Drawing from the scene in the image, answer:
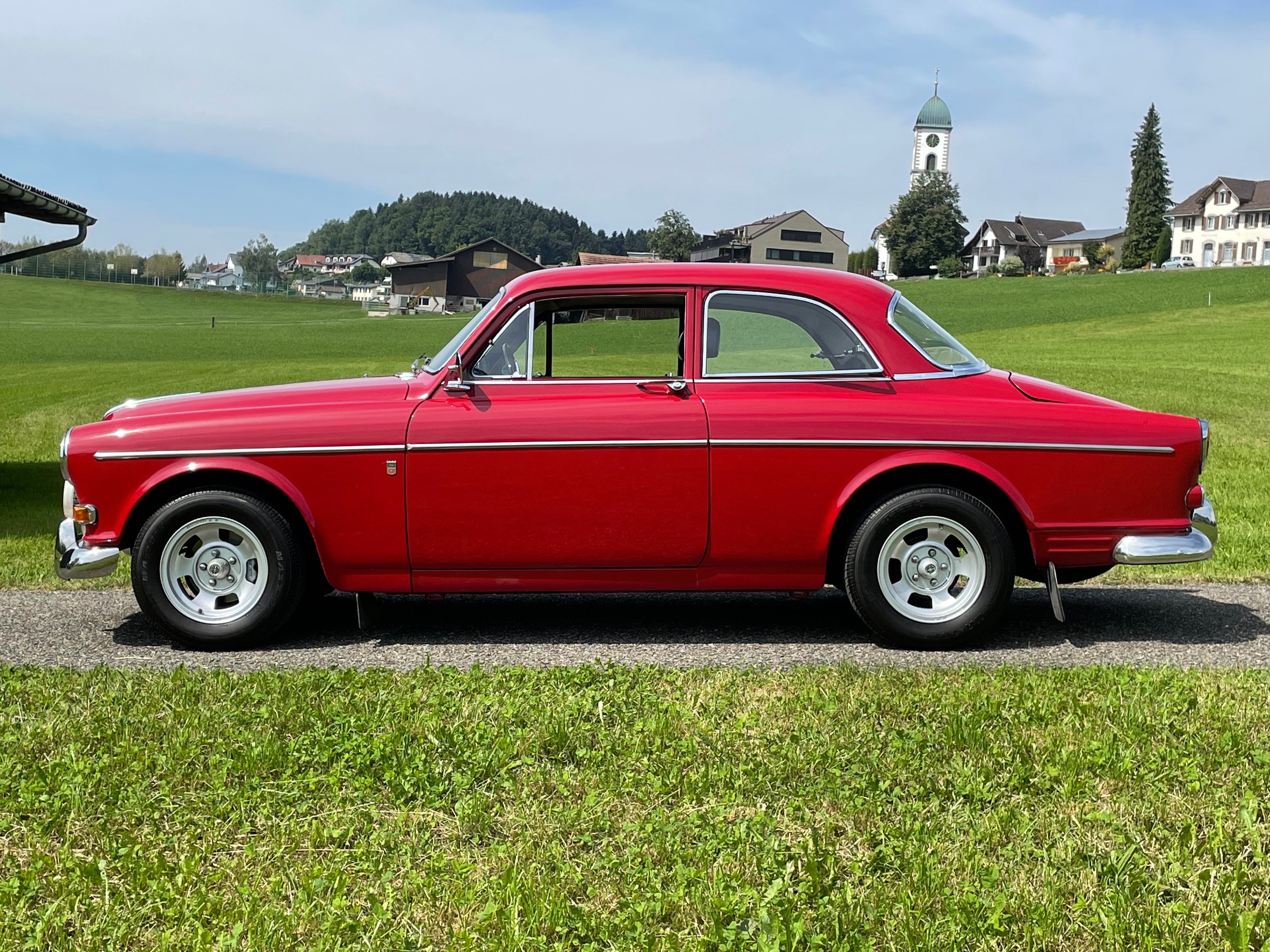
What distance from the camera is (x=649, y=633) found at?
5.93 m

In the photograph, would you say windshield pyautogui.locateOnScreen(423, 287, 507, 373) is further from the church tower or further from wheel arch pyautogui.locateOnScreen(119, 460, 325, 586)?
the church tower

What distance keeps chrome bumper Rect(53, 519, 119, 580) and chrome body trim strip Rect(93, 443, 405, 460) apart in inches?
16.5

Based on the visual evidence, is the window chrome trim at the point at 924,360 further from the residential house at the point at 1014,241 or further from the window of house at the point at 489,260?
the residential house at the point at 1014,241

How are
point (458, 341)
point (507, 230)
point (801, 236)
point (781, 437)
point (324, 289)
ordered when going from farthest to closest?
point (507, 230) < point (324, 289) < point (801, 236) < point (458, 341) < point (781, 437)

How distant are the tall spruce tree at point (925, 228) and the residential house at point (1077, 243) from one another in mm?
11074

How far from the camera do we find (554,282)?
224 inches

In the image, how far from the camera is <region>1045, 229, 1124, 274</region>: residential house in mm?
125438

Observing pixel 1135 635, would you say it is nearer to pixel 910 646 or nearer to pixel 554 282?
pixel 910 646

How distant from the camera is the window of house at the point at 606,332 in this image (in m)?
5.61

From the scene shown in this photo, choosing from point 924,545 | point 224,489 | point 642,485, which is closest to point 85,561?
point 224,489

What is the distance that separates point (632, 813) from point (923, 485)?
2543mm

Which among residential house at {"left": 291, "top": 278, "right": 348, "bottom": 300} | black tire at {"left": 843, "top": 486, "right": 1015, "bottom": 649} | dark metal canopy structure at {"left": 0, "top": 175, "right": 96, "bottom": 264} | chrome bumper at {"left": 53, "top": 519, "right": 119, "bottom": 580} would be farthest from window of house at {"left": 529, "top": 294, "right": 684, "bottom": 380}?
residential house at {"left": 291, "top": 278, "right": 348, "bottom": 300}

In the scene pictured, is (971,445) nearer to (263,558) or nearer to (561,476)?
(561,476)

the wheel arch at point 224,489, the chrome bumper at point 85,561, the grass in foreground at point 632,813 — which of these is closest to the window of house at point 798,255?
the wheel arch at point 224,489
